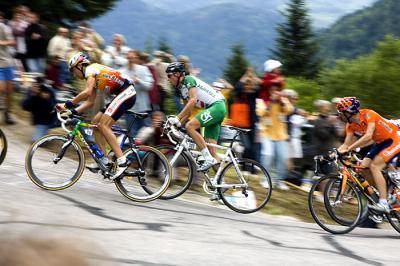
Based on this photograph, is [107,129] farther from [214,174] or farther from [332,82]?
[332,82]

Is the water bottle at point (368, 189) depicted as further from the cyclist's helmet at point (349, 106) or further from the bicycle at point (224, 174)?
the bicycle at point (224, 174)

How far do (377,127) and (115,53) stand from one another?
5306 mm

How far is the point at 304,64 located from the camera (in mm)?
68562

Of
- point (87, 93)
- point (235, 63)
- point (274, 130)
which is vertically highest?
point (87, 93)

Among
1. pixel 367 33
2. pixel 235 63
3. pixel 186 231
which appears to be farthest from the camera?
pixel 367 33

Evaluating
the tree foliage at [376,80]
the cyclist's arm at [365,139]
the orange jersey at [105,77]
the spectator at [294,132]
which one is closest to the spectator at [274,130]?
the spectator at [294,132]

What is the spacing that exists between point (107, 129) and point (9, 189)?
1503mm

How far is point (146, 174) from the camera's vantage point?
887cm

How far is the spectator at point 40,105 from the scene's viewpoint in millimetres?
10320

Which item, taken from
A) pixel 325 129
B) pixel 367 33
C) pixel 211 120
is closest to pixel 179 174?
pixel 211 120

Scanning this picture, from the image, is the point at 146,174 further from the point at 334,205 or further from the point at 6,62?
the point at 6,62

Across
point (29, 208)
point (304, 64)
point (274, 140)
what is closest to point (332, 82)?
point (304, 64)

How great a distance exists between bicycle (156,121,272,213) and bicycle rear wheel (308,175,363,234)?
0.72m

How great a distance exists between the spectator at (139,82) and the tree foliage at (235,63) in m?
63.0
